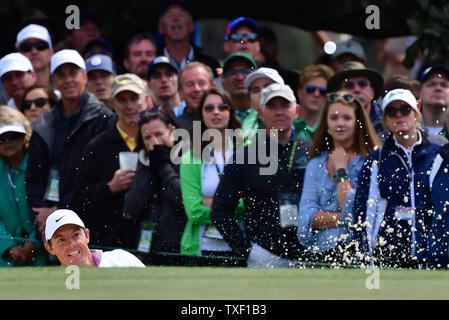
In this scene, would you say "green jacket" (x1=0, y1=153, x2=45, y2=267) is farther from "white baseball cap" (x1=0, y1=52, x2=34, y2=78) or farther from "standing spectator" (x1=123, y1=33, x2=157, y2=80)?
"standing spectator" (x1=123, y1=33, x2=157, y2=80)

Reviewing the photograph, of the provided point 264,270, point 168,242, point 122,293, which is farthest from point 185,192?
point 122,293

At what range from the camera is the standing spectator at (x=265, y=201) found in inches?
282

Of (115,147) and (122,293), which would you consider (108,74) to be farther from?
(122,293)

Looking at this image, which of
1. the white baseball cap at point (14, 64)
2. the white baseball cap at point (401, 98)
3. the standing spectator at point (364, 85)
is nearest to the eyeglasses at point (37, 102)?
the white baseball cap at point (14, 64)

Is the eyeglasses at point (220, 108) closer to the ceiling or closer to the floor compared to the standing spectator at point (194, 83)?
closer to the floor

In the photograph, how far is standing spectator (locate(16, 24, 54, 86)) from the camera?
28.7 feet

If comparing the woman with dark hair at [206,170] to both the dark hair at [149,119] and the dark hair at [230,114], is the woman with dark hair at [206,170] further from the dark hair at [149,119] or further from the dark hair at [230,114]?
the dark hair at [149,119]

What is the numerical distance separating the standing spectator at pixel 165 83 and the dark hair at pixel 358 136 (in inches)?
49.0

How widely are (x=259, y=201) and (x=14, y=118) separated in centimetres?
185

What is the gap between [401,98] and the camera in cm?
723

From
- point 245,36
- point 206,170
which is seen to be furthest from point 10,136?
point 245,36

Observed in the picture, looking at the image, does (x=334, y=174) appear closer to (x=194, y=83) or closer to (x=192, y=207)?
(x=192, y=207)

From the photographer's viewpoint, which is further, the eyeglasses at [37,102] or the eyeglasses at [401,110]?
the eyeglasses at [37,102]

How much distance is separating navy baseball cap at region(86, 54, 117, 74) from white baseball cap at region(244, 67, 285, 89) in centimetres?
104
